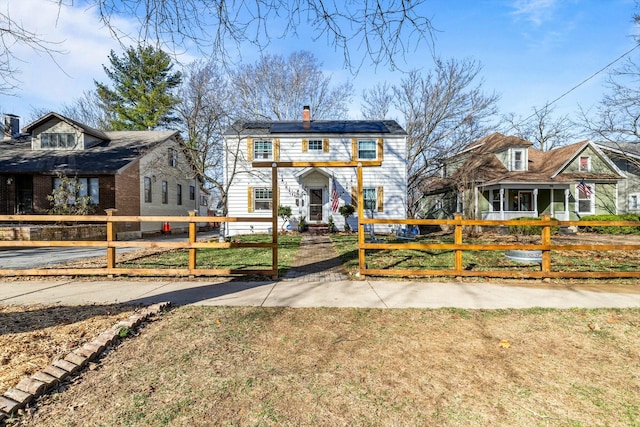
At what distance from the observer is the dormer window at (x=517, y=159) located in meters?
20.9

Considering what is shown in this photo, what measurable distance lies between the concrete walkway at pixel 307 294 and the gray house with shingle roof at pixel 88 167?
33.2ft

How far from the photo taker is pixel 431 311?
13.9 ft

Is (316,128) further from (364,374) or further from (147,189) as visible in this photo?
(364,374)

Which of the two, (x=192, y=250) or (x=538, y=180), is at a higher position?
(x=538, y=180)

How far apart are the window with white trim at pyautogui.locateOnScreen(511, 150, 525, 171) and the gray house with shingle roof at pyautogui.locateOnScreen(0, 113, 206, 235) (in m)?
19.4

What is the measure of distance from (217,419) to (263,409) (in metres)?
0.29

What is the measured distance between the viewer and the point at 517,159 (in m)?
21.0

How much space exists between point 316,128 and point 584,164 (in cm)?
1755

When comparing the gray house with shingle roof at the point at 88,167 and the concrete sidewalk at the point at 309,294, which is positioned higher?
the gray house with shingle roof at the point at 88,167

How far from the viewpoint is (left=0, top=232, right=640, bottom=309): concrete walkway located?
4613 millimetres

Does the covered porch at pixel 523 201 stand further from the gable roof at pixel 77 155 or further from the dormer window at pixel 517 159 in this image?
the gable roof at pixel 77 155

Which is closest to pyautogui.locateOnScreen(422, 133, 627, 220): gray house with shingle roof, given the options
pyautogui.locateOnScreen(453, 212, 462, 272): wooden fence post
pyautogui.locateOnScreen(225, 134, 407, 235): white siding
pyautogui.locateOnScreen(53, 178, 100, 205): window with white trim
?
pyautogui.locateOnScreen(225, 134, 407, 235): white siding

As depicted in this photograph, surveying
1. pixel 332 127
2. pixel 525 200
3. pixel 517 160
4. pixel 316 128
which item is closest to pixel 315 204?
pixel 316 128

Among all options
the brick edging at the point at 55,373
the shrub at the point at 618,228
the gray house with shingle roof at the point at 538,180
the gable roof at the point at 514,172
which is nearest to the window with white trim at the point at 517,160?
the gray house with shingle roof at the point at 538,180
